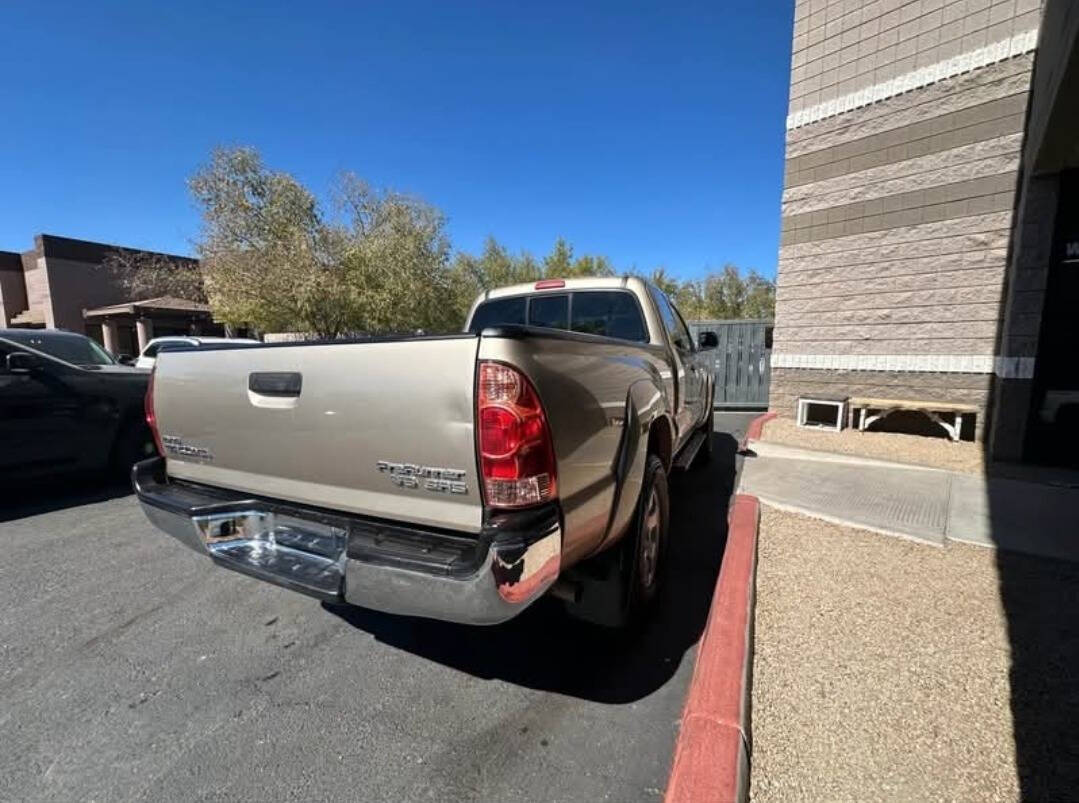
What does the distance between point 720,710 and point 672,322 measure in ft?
11.4

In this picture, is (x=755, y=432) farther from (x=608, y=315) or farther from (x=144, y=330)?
(x=144, y=330)

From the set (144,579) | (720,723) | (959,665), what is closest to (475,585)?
(720,723)

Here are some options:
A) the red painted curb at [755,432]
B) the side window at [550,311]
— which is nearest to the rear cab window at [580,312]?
the side window at [550,311]

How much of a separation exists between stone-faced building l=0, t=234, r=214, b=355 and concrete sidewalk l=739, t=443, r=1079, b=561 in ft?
89.3

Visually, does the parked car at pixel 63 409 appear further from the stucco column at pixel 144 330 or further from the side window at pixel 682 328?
the stucco column at pixel 144 330

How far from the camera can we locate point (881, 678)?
7.11 ft

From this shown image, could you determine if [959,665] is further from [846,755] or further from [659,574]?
[659,574]

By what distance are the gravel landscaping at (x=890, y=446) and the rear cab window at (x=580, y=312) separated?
398cm

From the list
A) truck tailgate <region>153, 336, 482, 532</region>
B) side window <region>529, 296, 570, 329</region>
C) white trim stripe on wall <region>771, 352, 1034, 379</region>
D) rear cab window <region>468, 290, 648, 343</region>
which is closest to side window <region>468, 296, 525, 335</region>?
rear cab window <region>468, 290, 648, 343</region>

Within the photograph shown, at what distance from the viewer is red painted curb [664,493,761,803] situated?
160cm

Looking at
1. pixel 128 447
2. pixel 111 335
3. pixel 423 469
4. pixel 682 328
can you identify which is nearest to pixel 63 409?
pixel 128 447

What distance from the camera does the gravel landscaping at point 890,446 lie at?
5.93 m

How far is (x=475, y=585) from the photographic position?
1732mm

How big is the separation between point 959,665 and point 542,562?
78.5 inches
